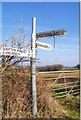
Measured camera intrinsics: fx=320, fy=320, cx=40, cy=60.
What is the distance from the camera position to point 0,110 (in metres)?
2.82

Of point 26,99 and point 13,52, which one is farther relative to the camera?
point 26,99

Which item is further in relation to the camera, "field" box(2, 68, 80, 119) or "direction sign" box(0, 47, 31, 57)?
"field" box(2, 68, 80, 119)

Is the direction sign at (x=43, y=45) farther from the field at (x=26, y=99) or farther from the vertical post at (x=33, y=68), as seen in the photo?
the field at (x=26, y=99)

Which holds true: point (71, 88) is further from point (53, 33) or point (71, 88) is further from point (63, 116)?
point (53, 33)

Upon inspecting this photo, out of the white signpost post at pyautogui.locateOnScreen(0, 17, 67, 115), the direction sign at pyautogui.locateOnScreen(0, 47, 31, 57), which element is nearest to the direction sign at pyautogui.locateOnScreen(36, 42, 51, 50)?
the white signpost post at pyautogui.locateOnScreen(0, 17, 67, 115)

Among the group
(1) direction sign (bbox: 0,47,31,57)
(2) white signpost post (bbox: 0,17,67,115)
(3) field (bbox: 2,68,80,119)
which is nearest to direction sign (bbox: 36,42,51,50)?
(2) white signpost post (bbox: 0,17,67,115)

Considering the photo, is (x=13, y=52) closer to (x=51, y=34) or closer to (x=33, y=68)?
(x=33, y=68)

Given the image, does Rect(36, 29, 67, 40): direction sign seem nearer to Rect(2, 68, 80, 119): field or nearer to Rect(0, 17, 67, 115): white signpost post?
Rect(0, 17, 67, 115): white signpost post

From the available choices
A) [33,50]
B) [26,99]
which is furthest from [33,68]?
[26,99]

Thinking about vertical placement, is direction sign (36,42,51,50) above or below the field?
above

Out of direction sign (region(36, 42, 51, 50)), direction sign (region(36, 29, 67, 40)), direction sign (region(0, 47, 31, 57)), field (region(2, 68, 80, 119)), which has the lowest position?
field (region(2, 68, 80, 119))

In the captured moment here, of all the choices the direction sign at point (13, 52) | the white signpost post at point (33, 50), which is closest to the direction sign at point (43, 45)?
the white signpost post at point (33, 50)

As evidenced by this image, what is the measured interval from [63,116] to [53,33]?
827 mm

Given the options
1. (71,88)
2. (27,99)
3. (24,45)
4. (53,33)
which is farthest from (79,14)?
(71,88)
